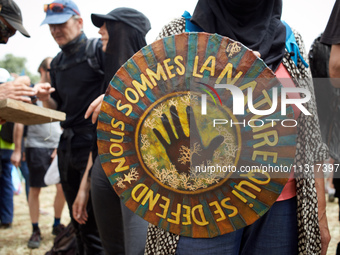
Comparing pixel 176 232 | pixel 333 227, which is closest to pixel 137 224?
pixel 176 232

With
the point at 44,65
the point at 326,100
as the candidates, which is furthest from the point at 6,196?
the point at 326,100

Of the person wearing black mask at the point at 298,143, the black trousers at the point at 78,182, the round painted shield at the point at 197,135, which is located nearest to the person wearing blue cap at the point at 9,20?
the black trousers at the point at 78,182

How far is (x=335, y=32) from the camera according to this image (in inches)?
69.4

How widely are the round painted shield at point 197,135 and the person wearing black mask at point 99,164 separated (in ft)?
2.79

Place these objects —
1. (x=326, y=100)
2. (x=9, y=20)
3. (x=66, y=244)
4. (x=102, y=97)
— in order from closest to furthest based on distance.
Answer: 1. (x=102, y=97)
2. (x=326, y=100)
3. (x=9, y=20)
4. (x=66, y=244)

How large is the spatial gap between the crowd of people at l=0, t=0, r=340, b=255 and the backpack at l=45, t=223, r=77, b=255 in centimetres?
48

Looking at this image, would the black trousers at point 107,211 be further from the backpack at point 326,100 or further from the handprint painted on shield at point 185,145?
the backpack at point 326,100

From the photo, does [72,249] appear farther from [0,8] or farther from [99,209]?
[0,8]

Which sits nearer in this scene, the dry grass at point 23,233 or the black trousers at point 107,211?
the black trousers at point 107,211

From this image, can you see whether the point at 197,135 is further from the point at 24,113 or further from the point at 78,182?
the point at 78,182

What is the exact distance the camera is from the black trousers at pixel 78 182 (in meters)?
2.94

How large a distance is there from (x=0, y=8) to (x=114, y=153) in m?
1.95

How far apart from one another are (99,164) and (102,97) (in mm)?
597

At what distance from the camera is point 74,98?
300cm
